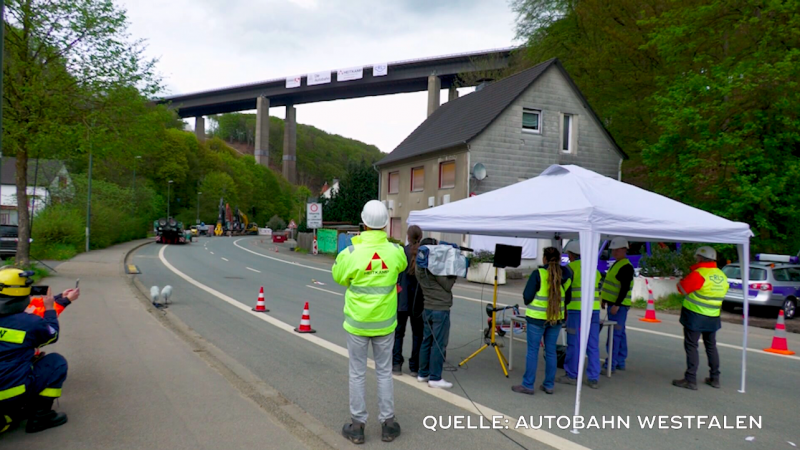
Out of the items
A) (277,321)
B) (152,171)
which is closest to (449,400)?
(277,321)

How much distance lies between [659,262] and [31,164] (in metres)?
43.3

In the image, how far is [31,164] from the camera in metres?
41.8

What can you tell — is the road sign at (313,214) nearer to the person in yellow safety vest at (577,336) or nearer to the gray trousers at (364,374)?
the person in yellow safety vest at (577,336)

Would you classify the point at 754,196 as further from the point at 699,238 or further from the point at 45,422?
the point at 45,422

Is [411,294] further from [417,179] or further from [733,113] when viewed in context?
[417,179]

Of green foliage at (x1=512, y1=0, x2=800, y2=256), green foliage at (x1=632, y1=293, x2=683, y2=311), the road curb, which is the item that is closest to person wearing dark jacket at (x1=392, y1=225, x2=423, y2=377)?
the road curb

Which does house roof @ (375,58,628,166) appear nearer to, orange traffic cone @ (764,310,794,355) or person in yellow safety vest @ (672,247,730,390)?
orange traffic cone @ (764,310,794,355)

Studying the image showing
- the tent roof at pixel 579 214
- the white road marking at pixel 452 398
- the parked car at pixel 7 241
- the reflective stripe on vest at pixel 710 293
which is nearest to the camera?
the white road marking at pixel 452 398

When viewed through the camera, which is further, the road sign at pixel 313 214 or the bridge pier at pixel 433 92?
the bridge pier at pixel 433 92

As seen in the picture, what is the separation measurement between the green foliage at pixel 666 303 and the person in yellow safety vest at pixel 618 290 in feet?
29.4

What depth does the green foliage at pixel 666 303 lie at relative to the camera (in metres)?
15.8

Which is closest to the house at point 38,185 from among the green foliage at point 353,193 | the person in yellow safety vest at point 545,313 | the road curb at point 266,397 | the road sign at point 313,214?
the road sign at point 313,214

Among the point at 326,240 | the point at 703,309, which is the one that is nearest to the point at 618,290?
the point at 703,309

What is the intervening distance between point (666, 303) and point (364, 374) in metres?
13.9
